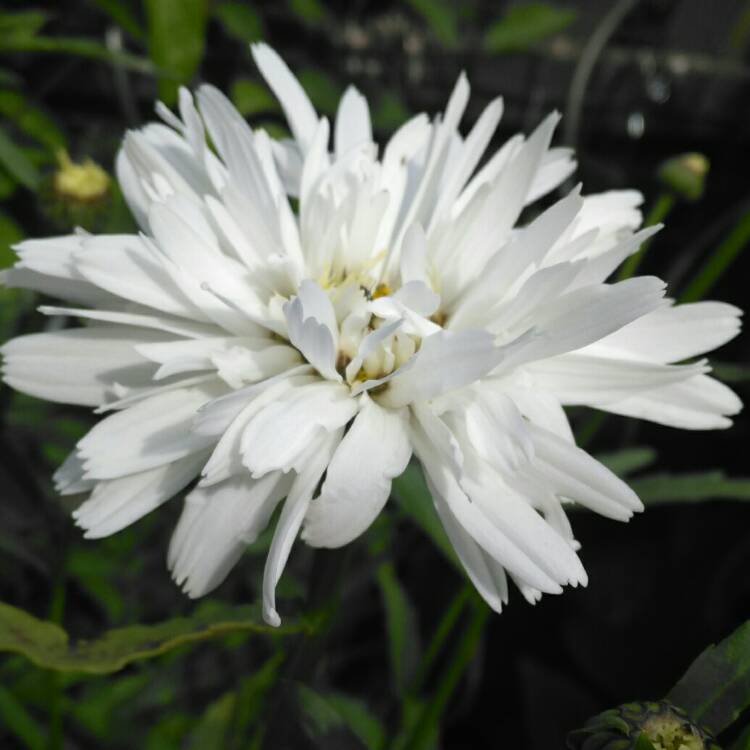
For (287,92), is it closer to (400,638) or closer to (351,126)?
(351,126)

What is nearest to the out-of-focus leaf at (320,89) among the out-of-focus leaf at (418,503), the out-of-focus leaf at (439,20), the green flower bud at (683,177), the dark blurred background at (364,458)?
the dark blurred background at (364,458)

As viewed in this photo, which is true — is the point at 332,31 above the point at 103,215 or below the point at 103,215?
above

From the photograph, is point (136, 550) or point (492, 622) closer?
point (136, 550)

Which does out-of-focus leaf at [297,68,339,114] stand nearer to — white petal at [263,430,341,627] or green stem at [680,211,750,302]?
green stem at [680,211,750,302]

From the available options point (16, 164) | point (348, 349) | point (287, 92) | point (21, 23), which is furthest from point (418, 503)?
point (21, 23)

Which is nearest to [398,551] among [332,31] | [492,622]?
[492,622]

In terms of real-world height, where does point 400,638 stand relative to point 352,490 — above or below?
below

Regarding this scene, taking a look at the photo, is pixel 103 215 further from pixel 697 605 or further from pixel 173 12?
pixel 697 605
